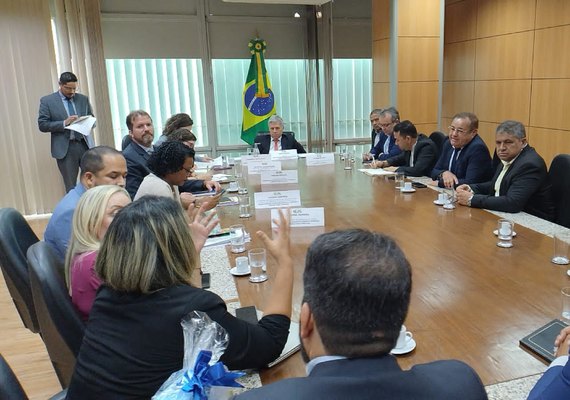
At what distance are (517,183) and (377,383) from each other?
94.9 inches

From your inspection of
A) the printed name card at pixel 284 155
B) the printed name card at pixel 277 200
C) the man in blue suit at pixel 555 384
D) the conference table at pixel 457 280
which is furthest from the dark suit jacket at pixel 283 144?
the man in blue suit at pixel 555 384

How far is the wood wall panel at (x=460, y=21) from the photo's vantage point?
241 inches

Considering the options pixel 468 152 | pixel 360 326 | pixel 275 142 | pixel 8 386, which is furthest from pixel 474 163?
pixel 8 386

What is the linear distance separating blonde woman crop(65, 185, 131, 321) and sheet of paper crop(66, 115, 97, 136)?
3.73 m

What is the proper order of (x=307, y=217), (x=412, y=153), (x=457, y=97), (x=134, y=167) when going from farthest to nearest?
(x=457, y=97)
(x=412, y=153)
(x=134, y=167)
(x=307, y=217)

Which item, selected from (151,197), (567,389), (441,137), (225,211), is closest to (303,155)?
(441,137)

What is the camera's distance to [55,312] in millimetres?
1336

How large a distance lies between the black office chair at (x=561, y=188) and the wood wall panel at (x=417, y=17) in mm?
3567

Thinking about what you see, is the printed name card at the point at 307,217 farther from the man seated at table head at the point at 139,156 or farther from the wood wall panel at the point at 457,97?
the wood wall panel at the point at 457,97

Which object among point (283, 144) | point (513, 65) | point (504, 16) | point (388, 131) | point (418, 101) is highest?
point (504, 16)

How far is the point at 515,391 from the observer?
1.10m

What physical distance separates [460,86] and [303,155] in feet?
9.64

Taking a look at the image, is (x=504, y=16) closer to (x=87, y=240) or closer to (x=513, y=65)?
(x=513, y=65)

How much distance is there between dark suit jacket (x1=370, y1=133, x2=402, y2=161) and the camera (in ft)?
16.3
